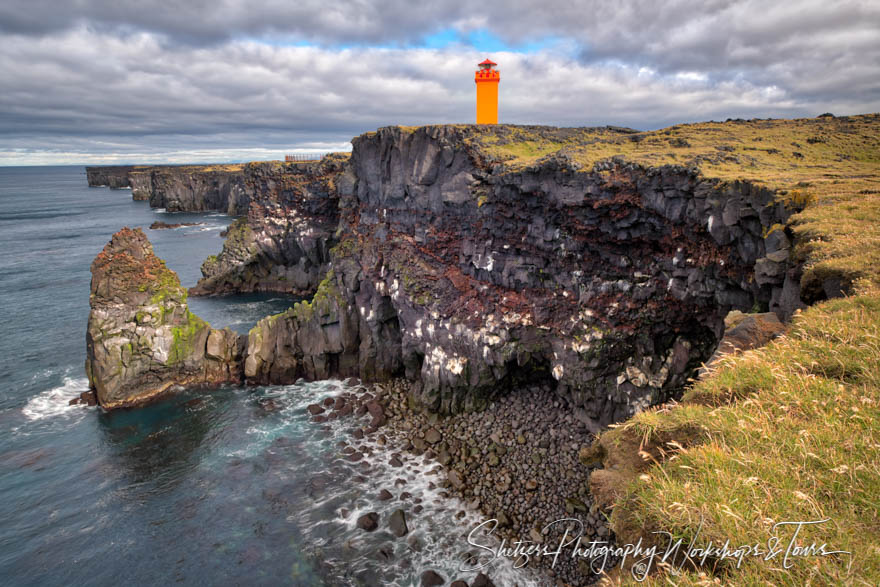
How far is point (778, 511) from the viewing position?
489 centimetres

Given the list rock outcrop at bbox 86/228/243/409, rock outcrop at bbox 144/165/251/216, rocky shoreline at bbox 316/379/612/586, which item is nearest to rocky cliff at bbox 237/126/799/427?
rocky shoreline at bbox 316/379/612/586

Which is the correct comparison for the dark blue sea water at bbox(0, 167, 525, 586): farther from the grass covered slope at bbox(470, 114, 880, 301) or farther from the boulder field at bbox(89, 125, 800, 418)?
the grass covered slope at bbox(470, 114, 880, 301)

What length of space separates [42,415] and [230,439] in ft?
56.1

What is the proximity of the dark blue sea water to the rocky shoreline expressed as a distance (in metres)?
0.89

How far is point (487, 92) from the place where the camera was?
131ft

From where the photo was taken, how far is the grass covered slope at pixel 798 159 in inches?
519

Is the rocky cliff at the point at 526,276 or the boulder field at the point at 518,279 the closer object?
the boulder field at the point at 518,279

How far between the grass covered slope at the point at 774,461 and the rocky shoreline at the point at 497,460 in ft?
56.5

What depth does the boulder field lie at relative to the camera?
2567 centimetres

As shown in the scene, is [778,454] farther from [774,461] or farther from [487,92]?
[487,92]

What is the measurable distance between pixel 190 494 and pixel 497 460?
2019 cm

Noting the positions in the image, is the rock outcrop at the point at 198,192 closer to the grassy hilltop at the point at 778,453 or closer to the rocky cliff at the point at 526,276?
the rocky cliff at the point at 526,276

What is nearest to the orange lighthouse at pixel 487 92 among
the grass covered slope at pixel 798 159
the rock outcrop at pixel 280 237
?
the grass covered slope at pixel 798 159

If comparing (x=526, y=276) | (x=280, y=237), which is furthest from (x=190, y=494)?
(x=280, y=237)
